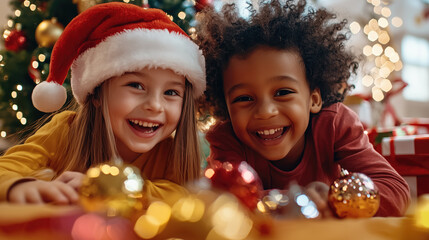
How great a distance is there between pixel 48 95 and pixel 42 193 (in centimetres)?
38

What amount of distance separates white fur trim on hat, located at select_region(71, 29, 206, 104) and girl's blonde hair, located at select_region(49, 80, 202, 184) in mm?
46

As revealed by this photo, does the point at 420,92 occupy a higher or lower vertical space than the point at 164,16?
lower

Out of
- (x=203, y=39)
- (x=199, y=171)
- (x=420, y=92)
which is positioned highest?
(x=203, y=39)

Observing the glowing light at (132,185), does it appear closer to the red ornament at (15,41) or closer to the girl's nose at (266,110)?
the girl's nose at (266,110)

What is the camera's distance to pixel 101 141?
95cm

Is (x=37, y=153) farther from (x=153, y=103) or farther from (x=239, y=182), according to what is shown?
(x=239, y=182)

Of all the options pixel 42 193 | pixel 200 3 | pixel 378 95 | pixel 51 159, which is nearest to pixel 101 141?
pixel 51 159

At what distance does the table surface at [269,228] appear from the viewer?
450mm

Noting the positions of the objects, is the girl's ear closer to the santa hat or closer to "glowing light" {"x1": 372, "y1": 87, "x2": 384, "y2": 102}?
the santa hat

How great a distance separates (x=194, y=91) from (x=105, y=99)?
235 millimetres

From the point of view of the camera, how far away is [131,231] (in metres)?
0.48

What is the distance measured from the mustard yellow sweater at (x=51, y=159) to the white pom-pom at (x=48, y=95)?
90mm

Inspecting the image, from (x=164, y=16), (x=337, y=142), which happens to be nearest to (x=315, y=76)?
(x=337, y=142)

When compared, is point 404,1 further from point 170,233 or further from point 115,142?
point 170,233
